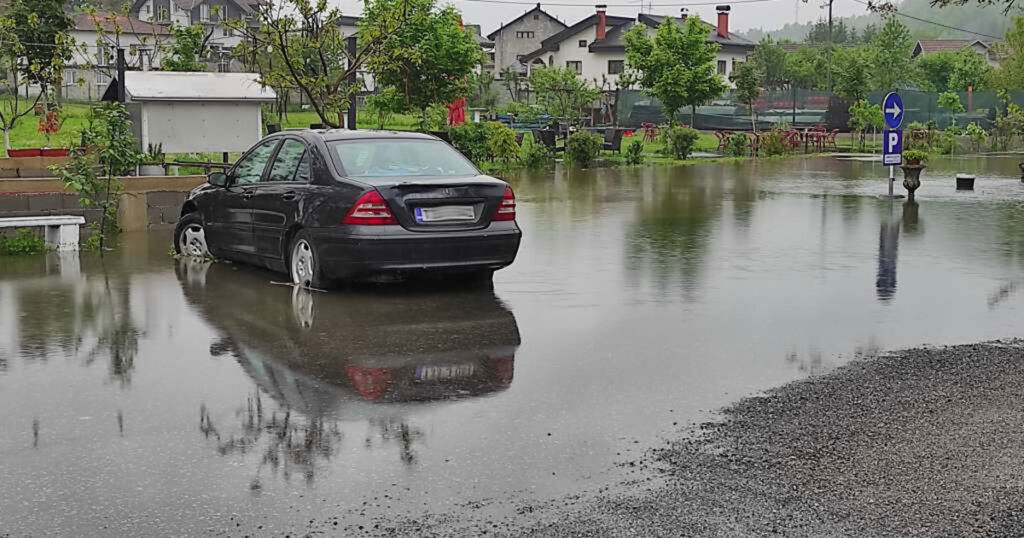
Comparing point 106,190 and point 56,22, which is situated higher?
point 56,22

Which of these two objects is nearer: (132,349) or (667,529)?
(667,529)

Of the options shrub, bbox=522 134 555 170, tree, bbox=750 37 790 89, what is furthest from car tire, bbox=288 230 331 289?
tree, bbox=750 37 790 89

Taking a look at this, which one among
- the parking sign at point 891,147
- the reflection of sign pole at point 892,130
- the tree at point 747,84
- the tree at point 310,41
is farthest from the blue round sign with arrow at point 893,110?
the tree at point 747,84

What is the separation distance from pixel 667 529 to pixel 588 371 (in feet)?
9.40

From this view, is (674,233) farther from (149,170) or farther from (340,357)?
(149,170)

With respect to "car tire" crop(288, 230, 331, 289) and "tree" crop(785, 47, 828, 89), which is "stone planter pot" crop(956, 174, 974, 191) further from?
"tree" crop(785, 47, 828, 89)

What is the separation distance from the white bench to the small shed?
8616 millimetres

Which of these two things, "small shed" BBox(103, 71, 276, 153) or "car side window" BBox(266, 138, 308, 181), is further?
"small shed" BBox(103, 71, 276, 153)

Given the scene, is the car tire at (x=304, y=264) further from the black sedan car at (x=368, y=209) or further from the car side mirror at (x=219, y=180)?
the car side mirror at (x=219, y=180)

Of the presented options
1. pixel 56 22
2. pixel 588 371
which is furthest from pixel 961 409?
pixel 56 22

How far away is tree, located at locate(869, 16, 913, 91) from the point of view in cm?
7731

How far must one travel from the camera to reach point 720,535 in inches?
189

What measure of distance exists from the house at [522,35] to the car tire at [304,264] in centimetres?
9044

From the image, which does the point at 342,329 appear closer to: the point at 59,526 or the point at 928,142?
the point at 59,526
